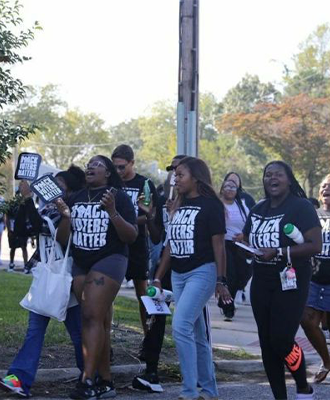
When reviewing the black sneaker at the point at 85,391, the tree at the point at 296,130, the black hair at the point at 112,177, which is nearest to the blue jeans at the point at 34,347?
the black sneaker at the point at 85,391

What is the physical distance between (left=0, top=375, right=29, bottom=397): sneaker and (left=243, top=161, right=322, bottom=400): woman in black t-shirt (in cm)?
193

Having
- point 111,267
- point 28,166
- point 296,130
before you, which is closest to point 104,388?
point 111,267

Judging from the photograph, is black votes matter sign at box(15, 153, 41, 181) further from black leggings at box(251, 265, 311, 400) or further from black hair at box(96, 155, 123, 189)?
black leggings at box(251, 265, 311, 400)

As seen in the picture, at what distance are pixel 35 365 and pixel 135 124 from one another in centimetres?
10028

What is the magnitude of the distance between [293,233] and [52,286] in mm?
1999

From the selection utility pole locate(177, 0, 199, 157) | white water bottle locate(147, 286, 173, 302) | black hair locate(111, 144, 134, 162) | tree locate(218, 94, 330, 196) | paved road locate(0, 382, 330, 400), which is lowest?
paved road locate(0, 382, 330, 400)

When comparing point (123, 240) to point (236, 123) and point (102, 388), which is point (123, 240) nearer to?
point (102, 388)

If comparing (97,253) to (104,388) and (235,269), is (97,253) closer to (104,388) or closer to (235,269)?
(104,388)

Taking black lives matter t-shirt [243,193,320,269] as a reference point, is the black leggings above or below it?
below

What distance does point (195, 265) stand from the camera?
22.2 ft

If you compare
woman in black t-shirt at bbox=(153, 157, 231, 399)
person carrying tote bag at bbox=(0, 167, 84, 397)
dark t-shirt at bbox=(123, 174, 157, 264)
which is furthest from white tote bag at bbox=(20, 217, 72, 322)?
dark t-shirt at bbox=(123, 174, 157, 264)

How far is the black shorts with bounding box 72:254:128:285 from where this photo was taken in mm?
6840

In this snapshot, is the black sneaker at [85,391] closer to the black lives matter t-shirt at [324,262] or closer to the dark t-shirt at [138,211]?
the dark t-shirt at [138,211]

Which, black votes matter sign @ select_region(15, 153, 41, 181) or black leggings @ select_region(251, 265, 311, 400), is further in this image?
black votes matter sign @ select_region(15, 153, 41, 181)
